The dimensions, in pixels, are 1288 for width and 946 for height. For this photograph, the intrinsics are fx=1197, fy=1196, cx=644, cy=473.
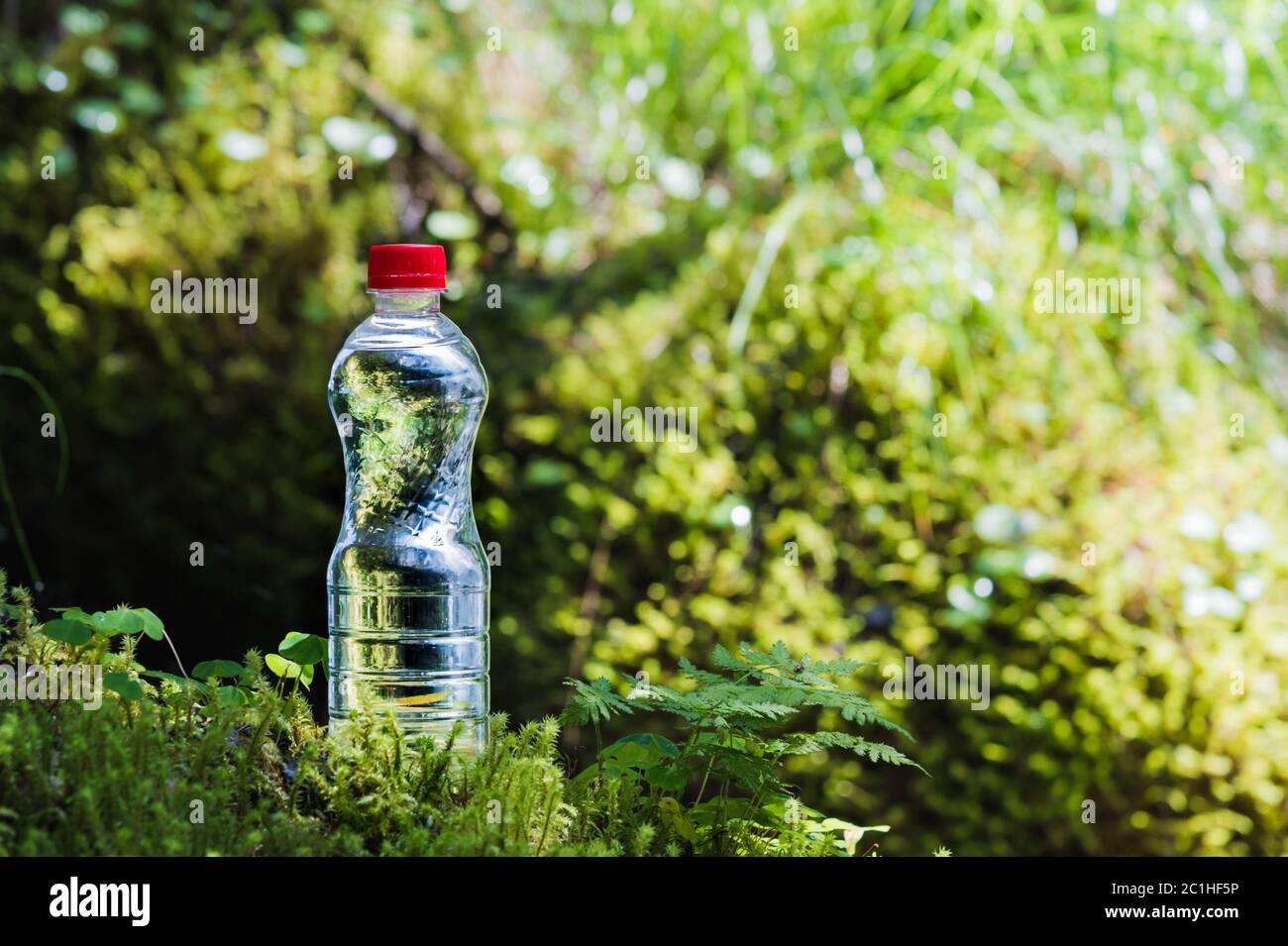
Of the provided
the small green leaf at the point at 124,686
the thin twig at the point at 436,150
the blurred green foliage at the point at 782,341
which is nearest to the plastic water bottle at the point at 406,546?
the small green leaf at the point at 124,686

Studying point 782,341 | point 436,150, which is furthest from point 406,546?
point 436,150

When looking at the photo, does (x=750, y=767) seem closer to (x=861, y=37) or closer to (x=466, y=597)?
(x=466, y=597)

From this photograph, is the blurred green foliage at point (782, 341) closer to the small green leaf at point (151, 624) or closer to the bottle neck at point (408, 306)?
the bottle neck at point (408, 306)

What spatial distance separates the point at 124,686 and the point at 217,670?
0.10m

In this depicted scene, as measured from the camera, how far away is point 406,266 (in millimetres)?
1125

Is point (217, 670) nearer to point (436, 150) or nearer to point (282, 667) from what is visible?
point (282, 667)

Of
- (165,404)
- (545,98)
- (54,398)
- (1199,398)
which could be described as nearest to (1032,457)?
(1199,398)

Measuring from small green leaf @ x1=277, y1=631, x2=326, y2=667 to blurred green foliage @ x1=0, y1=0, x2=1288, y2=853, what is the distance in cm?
141

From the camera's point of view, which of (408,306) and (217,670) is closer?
(217,670)

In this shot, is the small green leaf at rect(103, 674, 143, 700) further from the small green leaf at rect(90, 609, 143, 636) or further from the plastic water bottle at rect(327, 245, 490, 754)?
the plastic water bottle at rect(327, 245, 490, 754)

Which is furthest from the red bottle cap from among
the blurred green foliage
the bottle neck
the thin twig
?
the thin twig

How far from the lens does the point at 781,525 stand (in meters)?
2.63
